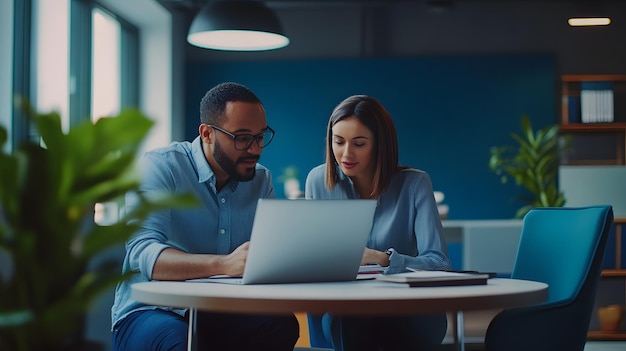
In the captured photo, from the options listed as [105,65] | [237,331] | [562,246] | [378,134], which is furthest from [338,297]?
[105,65]

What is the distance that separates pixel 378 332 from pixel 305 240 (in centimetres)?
71

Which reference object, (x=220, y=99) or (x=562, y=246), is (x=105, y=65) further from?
(x=562, y=246)

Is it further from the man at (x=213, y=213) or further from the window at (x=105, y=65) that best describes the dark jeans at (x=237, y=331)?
the window at (x=105, y=65)

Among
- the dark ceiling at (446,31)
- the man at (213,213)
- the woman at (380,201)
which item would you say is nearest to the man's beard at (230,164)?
the man at (213,213)

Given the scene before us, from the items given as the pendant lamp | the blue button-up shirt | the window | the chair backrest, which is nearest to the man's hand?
the blue button-up shirt

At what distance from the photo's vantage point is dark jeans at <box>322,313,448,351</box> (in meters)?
2.27

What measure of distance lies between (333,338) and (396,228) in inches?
15.3

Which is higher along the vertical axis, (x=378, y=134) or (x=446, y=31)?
(x=446, y=31)

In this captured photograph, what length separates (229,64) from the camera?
803cm

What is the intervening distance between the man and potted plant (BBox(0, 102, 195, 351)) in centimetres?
106

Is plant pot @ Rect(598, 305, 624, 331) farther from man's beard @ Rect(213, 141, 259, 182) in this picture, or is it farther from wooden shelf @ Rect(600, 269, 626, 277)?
man's beard @ Rect(213, 141, 259, 182)

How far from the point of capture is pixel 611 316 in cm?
535

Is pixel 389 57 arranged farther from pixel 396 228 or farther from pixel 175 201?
pixel 175 201

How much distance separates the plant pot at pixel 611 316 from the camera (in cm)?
533
